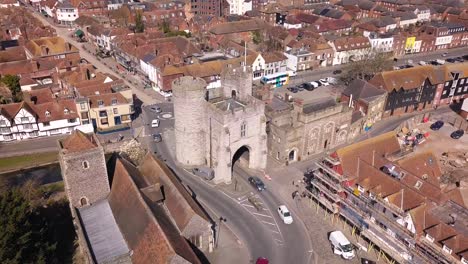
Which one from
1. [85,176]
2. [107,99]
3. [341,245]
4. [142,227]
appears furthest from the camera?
[107,99]

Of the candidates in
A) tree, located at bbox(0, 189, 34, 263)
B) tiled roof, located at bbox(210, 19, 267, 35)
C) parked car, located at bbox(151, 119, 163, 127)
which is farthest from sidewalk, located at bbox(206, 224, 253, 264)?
tiled roof, located at bbox(210, 19, 267, 35)

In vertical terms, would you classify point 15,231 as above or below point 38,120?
above

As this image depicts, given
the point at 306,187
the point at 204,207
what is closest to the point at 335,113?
the point at 306,187

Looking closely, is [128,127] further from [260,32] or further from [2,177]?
[260,32]

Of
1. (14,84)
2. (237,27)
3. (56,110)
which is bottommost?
(56,110)

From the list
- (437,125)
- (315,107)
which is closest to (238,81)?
(315,107)

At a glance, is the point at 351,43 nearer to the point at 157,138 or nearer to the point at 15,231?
the point at 157,138

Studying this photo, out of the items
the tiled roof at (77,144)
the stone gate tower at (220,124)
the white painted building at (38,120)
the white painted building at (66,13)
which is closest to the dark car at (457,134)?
the stone gate tower at (220,124)
